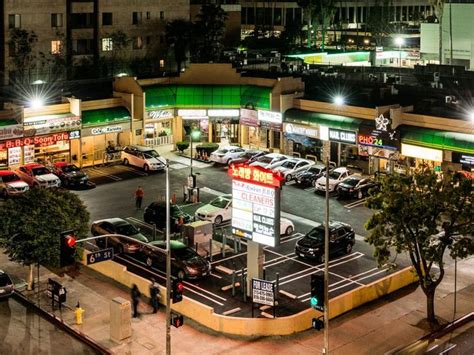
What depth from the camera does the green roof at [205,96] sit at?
237ft

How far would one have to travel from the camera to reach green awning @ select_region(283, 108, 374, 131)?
64.0m

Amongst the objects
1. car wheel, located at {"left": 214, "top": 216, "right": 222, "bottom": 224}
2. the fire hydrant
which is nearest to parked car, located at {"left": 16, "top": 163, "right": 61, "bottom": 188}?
car wheel, located at {"left": 214, "top": 216, "right": 222, "bottom": 224}

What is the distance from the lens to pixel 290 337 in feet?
119

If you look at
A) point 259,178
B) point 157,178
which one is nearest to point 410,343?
point 259,178

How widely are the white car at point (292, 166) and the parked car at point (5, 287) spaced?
93.7 feet

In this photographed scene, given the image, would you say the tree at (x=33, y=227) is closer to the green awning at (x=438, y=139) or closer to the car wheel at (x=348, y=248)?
the car wheel at (x=348, y=248)

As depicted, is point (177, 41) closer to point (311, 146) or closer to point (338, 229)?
point (311, 146)

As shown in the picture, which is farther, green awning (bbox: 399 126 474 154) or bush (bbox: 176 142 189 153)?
bush (bbox: 176 142 189 153)

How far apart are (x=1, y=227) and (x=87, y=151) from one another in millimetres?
29413

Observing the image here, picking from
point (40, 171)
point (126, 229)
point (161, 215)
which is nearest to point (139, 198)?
point (161, 215)

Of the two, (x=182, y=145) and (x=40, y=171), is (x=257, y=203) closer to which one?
(x=40, y=171)

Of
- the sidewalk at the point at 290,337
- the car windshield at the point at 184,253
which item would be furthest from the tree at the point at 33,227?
the car windshield at the point at 184,253

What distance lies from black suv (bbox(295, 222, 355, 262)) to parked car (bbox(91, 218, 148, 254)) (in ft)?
29.6

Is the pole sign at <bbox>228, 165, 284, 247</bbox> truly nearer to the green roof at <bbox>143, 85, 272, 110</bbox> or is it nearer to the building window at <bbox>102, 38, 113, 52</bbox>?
the green roof at <bbox>143, 85, 272, 110</bbox>
